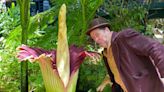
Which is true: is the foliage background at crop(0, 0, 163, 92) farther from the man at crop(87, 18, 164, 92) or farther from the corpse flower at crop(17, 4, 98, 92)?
the man at crop(87, 18, 164, 92)

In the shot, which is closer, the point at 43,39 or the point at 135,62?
the point at 135,62

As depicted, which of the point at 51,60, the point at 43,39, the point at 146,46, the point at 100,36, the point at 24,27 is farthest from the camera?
the point at 43,39

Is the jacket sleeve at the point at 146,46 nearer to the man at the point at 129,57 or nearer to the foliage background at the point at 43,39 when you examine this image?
the man at the point at 129,57

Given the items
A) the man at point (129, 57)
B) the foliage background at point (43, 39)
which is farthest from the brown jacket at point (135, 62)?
the foliage background at point (43, 39)

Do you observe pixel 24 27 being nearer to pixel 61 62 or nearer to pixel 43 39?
pixel 43 39

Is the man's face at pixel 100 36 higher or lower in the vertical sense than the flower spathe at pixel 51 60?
higher

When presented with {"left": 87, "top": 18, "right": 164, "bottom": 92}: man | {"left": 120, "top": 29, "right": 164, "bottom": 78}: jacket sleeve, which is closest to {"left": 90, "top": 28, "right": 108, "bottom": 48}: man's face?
{"left": 87, "top": 18, "right": 164, "bottom": 92}: man

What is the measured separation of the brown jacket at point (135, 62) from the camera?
8.09 ft

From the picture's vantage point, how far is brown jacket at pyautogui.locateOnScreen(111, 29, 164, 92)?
247cm

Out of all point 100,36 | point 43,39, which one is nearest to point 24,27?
point 43,39

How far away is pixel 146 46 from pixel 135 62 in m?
0.19

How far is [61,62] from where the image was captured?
2932mm

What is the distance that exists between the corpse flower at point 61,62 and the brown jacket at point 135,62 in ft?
1.17

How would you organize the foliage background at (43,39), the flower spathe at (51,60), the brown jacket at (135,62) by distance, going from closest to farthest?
1. the brown jacket at (135,62)
2. the flower spathe at (51,60)
3. the foliage background at (43,39)
